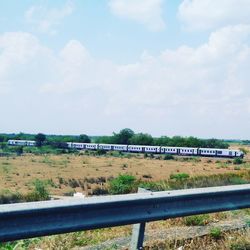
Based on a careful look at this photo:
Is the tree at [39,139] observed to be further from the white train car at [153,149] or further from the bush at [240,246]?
the bush at [240,246]

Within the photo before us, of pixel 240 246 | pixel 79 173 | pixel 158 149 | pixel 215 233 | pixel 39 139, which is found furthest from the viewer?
pixel 39 139

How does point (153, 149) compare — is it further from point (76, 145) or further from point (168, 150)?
point (76, 145)

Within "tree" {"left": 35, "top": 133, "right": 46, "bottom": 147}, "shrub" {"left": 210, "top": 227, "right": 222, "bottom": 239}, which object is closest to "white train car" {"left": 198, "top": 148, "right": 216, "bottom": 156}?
"tree" {"left": 35, "top": 133, "right": 46, "bottom": 147}

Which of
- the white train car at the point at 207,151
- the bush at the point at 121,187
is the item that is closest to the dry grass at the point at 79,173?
the bush at the point at 121,187

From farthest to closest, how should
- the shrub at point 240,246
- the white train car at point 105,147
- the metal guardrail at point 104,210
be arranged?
the white train car at point 105,147 → the shrub at point 240,246 → the metal guardrail at point 104,210

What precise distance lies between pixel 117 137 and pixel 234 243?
176904 millimetres

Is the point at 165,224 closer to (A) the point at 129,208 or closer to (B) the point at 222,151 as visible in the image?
(A) the point at 129,208

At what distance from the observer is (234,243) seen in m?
5.79

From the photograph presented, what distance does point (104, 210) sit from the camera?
14.7 ft

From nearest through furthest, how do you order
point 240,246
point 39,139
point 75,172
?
point 240,246 < point 75,172 < point 39,139

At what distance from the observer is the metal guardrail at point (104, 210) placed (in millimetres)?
3904

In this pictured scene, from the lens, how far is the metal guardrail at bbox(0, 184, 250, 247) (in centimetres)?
390

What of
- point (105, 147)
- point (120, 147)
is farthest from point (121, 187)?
point (105, 147)

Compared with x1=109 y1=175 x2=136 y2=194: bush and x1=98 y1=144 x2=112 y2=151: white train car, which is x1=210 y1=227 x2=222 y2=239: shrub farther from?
x1=98 y1=144 x2=112 y2=151: white train car
